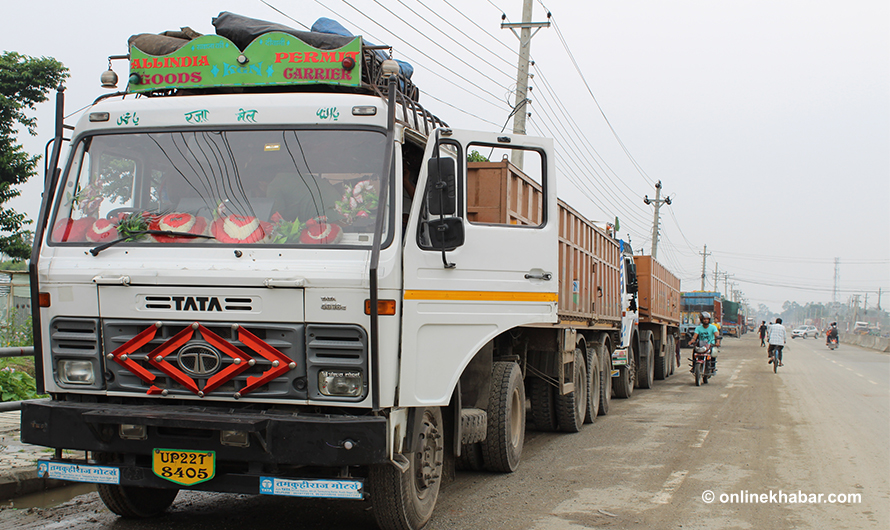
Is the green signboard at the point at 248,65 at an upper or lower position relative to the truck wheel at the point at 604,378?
upper

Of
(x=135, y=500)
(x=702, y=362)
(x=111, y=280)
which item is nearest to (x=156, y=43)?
(x=111, y=280)

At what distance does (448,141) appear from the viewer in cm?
504

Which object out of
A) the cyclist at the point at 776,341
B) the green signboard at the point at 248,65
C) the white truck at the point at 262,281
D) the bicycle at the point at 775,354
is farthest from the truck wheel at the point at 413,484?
the cyclist at the point at 776,341

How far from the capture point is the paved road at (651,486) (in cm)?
541

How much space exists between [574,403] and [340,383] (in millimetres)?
5733

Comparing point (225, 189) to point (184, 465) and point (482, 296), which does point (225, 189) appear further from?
point (482, 296)

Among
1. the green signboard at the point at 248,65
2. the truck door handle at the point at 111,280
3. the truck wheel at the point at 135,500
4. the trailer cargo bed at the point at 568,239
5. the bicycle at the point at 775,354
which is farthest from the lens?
the bicycle at the point at 775,354

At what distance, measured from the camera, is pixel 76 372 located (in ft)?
15.2

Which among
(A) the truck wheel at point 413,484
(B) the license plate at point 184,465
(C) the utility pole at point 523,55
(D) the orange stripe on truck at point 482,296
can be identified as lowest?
(A) the truck wheel at point 413,484

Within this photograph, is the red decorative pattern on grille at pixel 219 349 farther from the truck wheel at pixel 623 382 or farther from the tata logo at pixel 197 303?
the truck wheel at pixel 623 382

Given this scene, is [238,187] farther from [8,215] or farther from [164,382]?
[8,215]

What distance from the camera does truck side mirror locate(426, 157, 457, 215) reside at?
15.2 ft

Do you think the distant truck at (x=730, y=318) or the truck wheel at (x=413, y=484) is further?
the distant truck at (x=730, y=318)

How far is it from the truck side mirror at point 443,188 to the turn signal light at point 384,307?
2.16 ft
